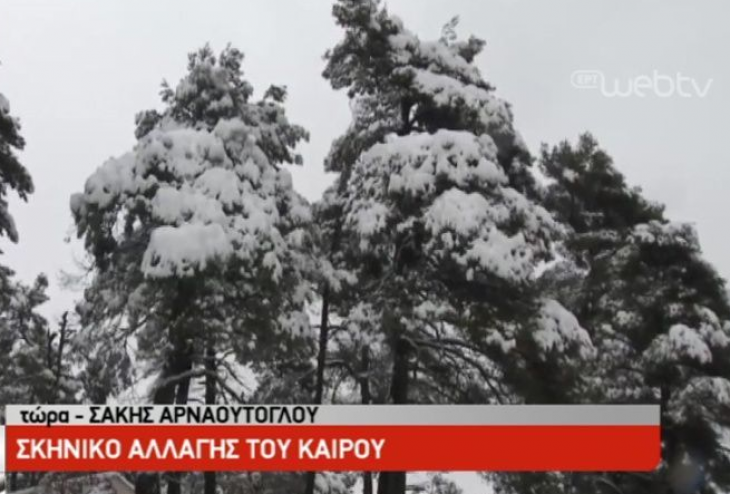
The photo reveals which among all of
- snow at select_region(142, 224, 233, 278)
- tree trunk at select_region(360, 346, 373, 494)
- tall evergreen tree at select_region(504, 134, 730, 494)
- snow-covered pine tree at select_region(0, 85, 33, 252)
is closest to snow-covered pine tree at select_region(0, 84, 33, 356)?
snow-covered pine tree at select_region(0, 85, 33, 252)

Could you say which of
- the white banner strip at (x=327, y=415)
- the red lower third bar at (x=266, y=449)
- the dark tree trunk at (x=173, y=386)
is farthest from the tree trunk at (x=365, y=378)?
the red lower third bar at (x=266, y=449)

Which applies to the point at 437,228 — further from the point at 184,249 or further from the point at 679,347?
the point at 679,347

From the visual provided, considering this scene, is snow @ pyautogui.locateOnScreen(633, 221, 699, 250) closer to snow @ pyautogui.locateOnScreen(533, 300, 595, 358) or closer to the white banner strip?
snow @ pyautogui.locateOnScreen(533, 300, 595, 358)

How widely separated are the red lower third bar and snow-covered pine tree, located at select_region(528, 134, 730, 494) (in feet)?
16.0

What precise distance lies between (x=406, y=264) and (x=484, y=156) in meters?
2.49

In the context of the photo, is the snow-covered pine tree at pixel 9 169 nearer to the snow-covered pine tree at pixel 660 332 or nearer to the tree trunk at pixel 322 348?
the tree trunk at pixel 322 348

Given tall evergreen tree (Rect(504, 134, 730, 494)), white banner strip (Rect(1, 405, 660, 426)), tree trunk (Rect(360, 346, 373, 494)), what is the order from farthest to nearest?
tree trunk (Rect(360, 346, 373, 494))
tall evergreen tree (Rect(504, 134, 730, 494))
white banner strip (Rect(1, 405, 660, 426))

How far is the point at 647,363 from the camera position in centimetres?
1691

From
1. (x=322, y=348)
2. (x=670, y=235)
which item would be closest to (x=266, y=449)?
(x=322, y=348)

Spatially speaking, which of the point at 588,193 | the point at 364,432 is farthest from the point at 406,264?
the point at 588,193

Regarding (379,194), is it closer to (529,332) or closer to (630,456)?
(529,332)

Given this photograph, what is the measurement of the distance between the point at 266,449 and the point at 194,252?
11.5ft

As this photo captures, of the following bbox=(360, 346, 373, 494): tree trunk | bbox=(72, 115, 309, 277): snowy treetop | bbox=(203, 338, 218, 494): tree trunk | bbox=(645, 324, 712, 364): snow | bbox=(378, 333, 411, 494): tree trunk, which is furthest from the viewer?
bbox=(360, 346, 373, 494): tree trunk

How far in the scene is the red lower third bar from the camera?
9805 mm
